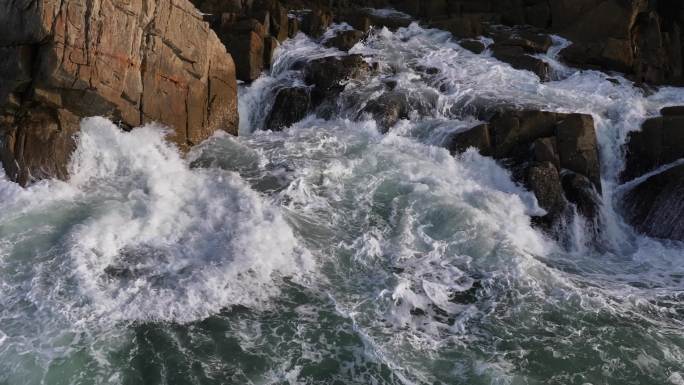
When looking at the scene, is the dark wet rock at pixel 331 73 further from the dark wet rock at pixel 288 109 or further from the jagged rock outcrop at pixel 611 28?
the jagged rock outcrop at pixel 611 28

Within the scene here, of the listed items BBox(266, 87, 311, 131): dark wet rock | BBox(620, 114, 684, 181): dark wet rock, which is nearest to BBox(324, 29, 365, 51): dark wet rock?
BBox(266, 87, 311, 131): dark wet rock

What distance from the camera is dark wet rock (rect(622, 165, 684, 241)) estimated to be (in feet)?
35.6

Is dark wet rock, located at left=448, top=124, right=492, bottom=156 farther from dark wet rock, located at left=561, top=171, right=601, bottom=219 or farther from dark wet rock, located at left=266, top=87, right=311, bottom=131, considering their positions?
dark wet rock, located at left=266, top=87, right=311, bottom=131

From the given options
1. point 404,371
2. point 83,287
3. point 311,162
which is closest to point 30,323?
point 83,287

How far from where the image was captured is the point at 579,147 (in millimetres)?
11680

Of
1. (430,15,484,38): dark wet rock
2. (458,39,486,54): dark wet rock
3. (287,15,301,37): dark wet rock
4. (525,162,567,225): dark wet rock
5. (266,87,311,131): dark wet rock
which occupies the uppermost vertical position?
(430,15,484,38): dark wet rock

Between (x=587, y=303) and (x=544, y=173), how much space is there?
3.24 metres

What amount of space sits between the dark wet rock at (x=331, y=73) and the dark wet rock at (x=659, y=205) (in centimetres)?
666

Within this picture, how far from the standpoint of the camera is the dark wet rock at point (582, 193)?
11.1 metres

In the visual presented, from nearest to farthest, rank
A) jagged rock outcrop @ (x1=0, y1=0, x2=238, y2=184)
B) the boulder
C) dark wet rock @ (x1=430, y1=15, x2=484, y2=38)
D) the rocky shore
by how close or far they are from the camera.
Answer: jagged rock outcrop @ (x1=0, y1=0, x2=238, y2=184) < the rocky shore < the boulder < dark wet rock @ (x1=430, y1=15, x2=484, y2=38)

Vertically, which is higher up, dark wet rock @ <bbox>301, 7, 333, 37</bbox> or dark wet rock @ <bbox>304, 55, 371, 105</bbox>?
dark wet rock @ <bbox>301, 7, 333, 37</bbox>

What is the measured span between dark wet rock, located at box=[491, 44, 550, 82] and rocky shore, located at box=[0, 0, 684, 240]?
36 millimetres

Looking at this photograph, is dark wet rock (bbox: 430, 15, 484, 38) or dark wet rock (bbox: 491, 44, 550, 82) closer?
dark wet rock (bbox: 491, 44, 550, 82)

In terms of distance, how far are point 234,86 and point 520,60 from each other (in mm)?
7504
